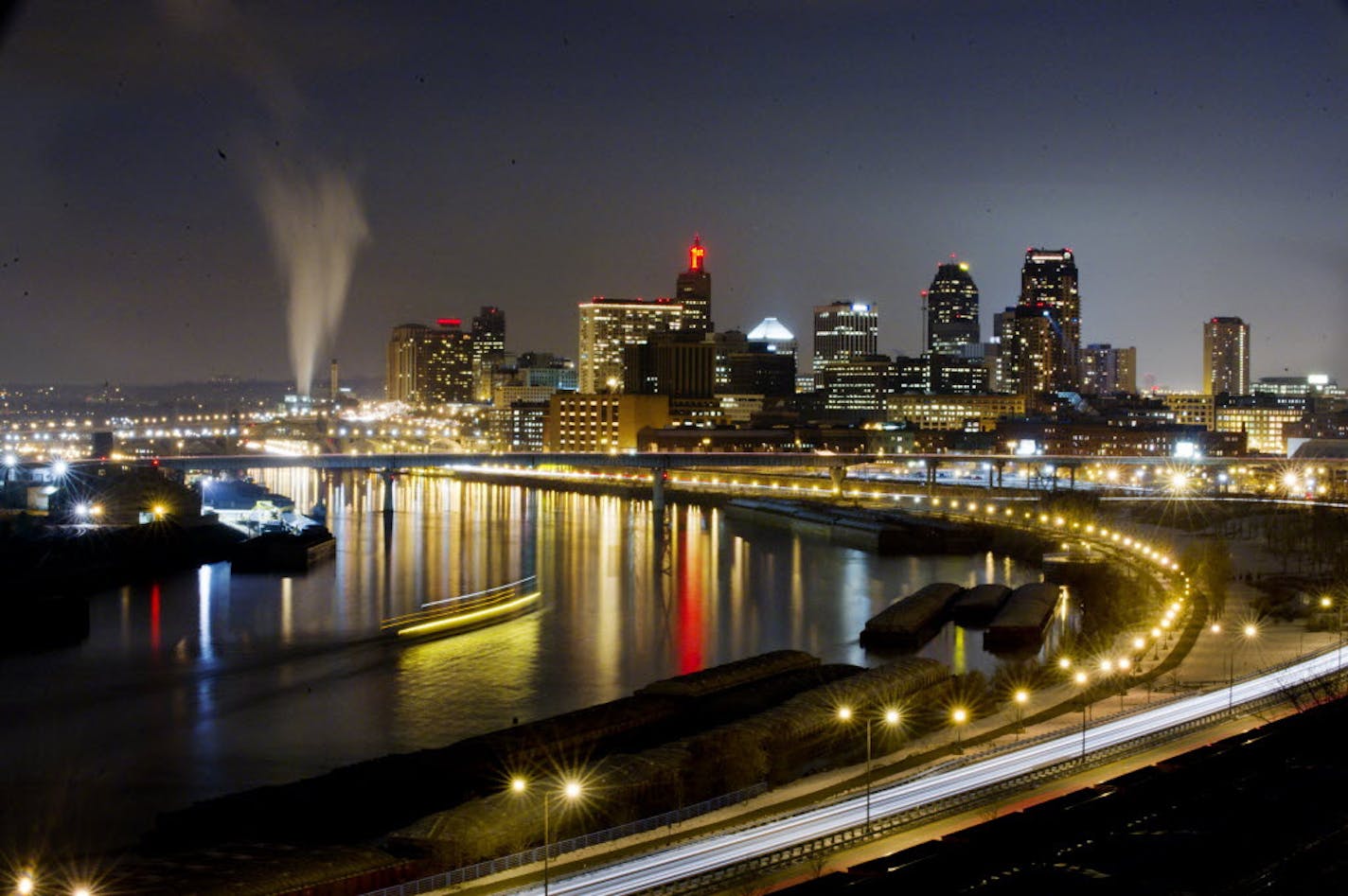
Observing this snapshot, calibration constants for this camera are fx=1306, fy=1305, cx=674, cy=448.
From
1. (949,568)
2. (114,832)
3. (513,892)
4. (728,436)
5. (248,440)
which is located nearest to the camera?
(513,892)

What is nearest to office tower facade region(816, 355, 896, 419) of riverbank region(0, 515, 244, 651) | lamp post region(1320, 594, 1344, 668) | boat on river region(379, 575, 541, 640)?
riverbank region(0, 515, 244, 651)

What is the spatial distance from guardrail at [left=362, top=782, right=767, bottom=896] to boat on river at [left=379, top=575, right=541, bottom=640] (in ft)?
26.2

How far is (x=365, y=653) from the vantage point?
1407 cm

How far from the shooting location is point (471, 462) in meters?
33.5

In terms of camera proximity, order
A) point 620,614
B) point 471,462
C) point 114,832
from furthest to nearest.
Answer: point 471,462
point 620,614
point 114,832

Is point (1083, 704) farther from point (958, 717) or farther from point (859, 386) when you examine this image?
point (859, 386)

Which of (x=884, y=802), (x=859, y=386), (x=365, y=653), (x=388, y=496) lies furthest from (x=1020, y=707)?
(x=859, y=386)

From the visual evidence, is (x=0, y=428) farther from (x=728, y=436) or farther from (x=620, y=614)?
(x=620, y=614)

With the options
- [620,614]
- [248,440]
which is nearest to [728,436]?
[248,440]

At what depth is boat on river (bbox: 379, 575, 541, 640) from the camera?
15570 mm

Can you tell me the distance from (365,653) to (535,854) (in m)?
7.71

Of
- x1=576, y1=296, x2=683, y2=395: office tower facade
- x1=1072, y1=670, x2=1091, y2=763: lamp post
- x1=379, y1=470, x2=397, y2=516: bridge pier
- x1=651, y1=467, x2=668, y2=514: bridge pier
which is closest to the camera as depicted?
x1=1072, y1=670, x2=1091, y2=763: lamp post

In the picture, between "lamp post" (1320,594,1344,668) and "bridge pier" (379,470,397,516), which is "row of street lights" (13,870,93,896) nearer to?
Result: "lamp post" (1320,594,1344,668)

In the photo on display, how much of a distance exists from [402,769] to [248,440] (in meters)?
61.9
